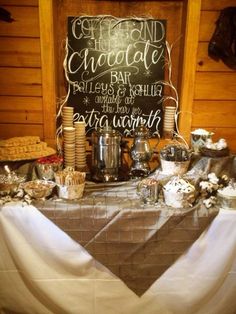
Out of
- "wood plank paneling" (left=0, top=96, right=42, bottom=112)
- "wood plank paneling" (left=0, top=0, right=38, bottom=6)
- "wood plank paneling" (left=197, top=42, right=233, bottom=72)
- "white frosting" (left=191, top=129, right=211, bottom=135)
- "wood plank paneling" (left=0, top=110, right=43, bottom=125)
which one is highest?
"wood plank paneling" (left=0, top=0, right=38, bottom=6)

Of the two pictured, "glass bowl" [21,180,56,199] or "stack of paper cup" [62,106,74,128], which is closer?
"glass bowl" [21,180,56,199]

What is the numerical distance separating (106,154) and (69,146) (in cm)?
23

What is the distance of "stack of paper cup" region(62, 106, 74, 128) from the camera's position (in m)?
1.70

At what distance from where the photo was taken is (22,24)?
158 centimetres

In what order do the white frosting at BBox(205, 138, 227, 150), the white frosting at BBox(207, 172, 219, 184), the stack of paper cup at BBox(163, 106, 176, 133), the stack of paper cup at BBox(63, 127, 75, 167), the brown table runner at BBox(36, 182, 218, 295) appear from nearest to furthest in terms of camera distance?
the brown table runner at BBox(36, 182, 218, 295) → the white frosting at BBox(207, 172, 219, 184) → the white frosting at BBox(205, 138, 227, 150) → the stack of paper cup at BBox(63, 127, 75, 167) → the stack of paper cup at BBox(163, 106, 176, 133)

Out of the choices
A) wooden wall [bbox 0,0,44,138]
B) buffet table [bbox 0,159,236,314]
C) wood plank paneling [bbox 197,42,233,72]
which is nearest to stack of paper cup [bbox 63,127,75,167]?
wooden wall [bbox 0,0,44,138]

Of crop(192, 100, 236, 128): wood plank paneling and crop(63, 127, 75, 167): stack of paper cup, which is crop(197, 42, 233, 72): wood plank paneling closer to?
crop(192, 100, 236, 128): wood plank paneling

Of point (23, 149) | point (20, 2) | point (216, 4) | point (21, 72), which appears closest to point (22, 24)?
point (20, 2)

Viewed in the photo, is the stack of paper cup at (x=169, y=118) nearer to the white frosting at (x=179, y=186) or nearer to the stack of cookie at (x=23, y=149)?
the white frosting at (x=179, y=186)

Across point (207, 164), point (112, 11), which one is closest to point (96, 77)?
point (112, 11)

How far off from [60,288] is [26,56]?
120 centimetres

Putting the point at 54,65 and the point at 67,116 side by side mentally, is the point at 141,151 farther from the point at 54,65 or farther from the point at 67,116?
the point at 54,65

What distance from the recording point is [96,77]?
70.6 inches

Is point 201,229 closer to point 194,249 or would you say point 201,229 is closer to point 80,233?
point 194,249
